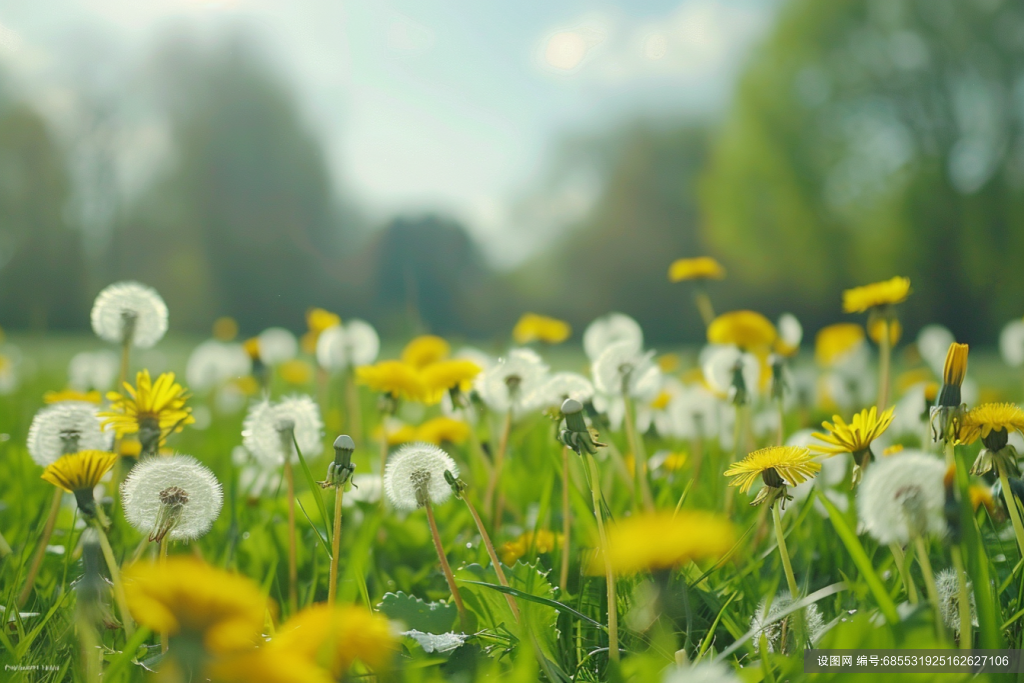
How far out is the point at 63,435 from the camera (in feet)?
2.27

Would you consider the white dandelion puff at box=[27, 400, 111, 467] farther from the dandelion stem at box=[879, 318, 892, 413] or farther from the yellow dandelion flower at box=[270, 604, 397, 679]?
the dandelion stem at box=[879, 318, 892, 413]

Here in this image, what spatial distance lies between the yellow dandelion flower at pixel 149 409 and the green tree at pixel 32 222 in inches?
36.9

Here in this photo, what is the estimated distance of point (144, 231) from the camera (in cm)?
977

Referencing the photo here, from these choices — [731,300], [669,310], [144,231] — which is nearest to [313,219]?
[144,231]

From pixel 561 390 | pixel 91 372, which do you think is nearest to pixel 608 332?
pixel 561 390

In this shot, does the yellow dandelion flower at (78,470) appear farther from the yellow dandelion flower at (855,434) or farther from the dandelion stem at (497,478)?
the yellow dandelion flower at (855,434)

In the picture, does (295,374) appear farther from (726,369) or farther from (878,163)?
(878,163)

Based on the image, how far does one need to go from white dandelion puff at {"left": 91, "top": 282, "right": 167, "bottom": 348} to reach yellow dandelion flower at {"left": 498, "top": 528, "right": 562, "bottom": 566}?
0.47 m

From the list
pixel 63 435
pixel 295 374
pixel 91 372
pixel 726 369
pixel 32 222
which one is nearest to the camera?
pixel 63 435

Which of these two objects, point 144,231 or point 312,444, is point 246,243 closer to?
point 144,231

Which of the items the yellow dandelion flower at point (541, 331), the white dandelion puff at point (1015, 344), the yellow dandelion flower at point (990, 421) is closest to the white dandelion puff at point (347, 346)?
the yellow dandelion flower at point (541, 331)

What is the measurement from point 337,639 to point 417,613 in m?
0.20

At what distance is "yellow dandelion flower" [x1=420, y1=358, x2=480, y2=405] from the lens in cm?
85

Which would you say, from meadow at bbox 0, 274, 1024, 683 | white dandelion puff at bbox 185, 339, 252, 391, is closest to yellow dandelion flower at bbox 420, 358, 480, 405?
meadow at bbox 0, 274, 1024, 683
